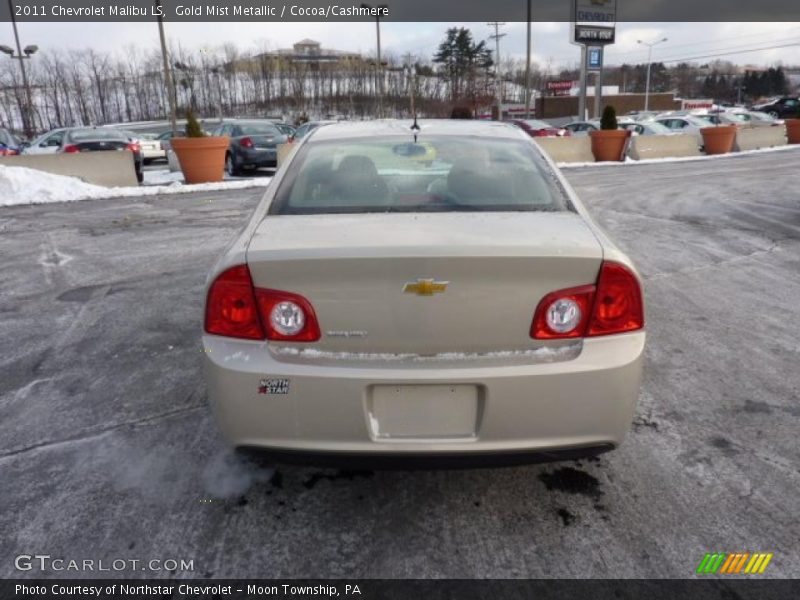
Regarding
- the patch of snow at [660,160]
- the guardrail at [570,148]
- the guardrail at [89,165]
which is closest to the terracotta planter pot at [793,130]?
the patch of snow at [660,160]

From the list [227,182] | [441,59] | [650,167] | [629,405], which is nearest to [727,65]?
[441,59]

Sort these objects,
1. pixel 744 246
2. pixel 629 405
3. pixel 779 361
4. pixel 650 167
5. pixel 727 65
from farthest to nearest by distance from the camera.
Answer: pixel 727 65 → pixel 650 167 → pixel 744 246 → pixel 779 361 → pixel 629 405

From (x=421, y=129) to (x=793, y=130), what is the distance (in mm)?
29033

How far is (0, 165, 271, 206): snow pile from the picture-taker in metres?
12.8

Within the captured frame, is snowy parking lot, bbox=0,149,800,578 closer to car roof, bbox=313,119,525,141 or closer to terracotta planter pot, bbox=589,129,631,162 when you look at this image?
car roof, bbox=313,119,525,141

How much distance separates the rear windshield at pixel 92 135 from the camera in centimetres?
1622

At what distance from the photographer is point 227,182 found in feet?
49.6

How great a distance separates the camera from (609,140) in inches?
808

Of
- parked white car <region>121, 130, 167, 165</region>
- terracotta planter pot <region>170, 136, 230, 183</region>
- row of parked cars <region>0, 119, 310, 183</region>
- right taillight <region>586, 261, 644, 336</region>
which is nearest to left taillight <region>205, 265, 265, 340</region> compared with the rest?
right taillight <region>586, 261, 644, 336</region>

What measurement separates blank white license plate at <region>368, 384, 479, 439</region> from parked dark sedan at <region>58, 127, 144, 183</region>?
15.3m

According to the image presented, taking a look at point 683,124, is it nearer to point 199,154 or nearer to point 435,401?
point 199,154

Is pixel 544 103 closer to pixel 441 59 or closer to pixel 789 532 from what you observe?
pixel 441 59

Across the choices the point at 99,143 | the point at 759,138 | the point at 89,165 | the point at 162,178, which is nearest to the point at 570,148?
the point at 759,138

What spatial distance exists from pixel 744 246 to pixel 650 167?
1234 cm
